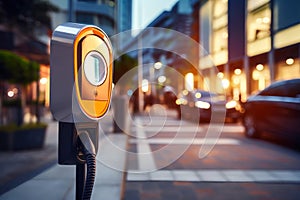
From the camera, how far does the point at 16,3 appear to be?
10.8 meters

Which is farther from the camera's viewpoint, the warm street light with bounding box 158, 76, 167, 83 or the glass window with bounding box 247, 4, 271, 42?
the warm street light with bounding box 158, 76, 167, 83

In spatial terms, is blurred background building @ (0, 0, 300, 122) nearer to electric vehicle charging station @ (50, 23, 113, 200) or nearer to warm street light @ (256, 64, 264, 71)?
warm street light @ (256, 64, 264, 71)

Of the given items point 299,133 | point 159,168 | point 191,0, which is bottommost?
point 159,168

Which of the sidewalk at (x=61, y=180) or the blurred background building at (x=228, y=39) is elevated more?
the blurred background building at (x=228, y=39)

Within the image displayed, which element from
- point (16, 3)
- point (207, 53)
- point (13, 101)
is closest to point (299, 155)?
point (207, 53)

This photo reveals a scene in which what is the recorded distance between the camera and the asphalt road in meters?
3.98

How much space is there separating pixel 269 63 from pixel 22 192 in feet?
9.74

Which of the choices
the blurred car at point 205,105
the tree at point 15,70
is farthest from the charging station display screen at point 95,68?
the tree at point 15,70

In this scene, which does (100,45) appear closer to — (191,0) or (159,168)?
(191,0)

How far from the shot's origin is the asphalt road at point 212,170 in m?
3.98

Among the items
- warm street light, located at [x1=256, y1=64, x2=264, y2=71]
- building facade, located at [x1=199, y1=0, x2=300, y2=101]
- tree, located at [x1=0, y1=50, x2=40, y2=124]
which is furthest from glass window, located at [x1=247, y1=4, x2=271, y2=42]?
Result: tree, located at [x1=0, y1=50, x2=40, y2=124]

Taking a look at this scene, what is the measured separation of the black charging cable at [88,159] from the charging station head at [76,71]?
15 cm

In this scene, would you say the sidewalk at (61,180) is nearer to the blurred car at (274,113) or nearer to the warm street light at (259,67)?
the warm street light at (259,67)

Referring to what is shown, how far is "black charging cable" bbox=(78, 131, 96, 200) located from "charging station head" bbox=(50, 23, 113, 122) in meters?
0.15
